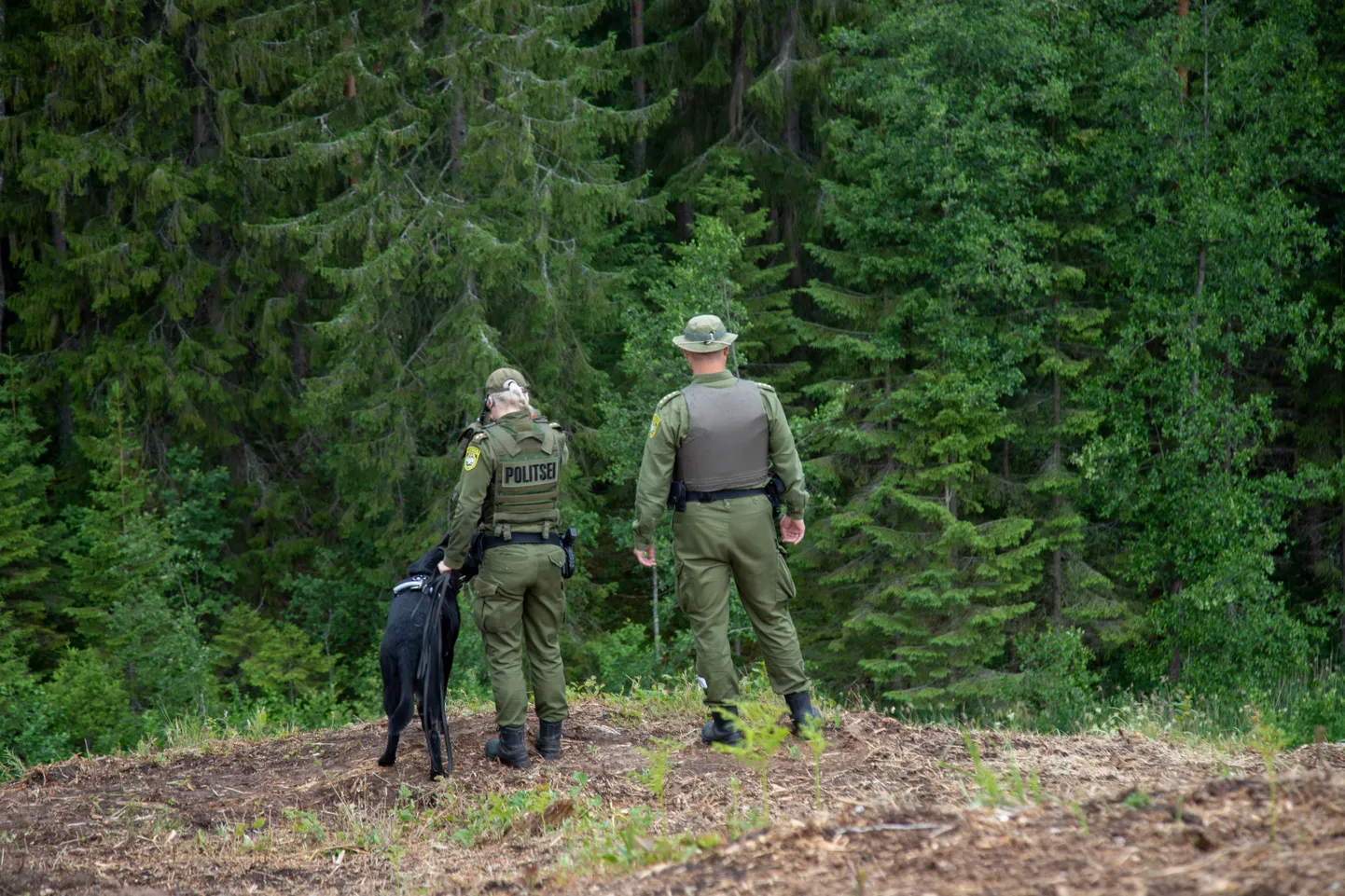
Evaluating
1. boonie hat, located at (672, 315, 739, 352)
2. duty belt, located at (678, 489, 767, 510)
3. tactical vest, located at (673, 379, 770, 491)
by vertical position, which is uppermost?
boonie hat, located at (672, 315, 739, 352)

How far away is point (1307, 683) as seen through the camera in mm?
15195

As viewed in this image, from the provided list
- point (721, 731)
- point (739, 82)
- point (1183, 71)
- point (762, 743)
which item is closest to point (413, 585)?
point (721, 731)

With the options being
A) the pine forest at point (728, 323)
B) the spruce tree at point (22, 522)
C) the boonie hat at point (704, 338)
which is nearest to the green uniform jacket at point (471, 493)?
the boonie hat at point (704, 338)

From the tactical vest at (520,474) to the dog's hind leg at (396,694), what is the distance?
81cm

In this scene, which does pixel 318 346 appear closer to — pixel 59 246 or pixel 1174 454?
pixel 59 246

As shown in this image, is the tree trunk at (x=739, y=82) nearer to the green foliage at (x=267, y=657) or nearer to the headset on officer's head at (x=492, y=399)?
the green foliage at (x=267, y=657)

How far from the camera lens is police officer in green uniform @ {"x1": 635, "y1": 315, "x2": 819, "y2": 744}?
241 inches

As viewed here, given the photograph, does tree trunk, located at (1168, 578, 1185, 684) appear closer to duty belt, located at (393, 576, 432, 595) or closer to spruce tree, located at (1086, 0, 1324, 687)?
spruce tree, located at (1086, 0, 1324, 687)

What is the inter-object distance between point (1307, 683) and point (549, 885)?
13.7 meters

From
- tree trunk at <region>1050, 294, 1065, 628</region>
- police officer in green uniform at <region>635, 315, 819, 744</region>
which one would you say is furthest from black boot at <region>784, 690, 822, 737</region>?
tree trunk at <region>1050, 294, 1065, 628</region>

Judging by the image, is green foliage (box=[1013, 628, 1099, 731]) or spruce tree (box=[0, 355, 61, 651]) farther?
spruce tree (box=[0, 355, 61, 651])

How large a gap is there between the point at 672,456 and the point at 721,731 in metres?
1.43

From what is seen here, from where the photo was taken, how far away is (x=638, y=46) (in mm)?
22031

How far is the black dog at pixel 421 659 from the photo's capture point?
6.09 metres
